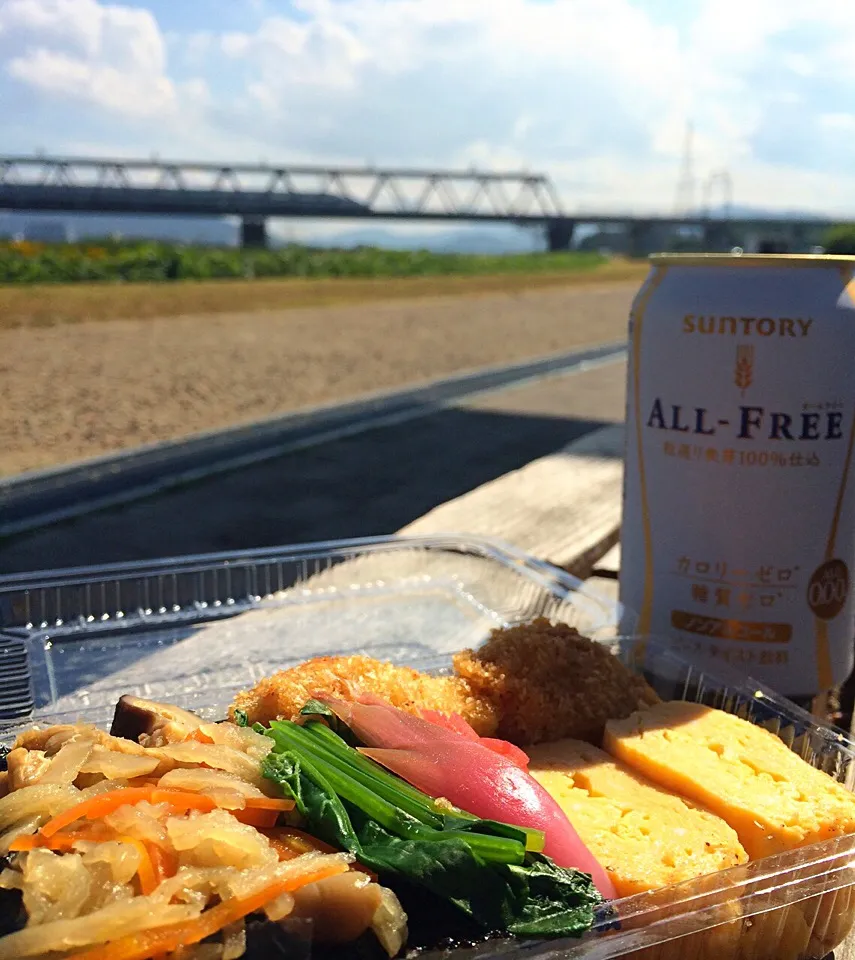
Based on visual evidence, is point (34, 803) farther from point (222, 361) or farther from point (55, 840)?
point (222, 361)

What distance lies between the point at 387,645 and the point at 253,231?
66.0 m

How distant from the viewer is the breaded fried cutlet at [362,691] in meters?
A: 1.87

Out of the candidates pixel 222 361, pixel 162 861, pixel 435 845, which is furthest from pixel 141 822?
pixel 222 361

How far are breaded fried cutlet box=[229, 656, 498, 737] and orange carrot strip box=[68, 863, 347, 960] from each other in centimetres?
57

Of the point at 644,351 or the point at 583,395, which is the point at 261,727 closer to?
the point at 644,351

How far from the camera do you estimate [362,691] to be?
6.30ft

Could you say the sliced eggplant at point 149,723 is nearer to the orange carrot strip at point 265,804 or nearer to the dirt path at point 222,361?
the orange carrot strip at point 265,804

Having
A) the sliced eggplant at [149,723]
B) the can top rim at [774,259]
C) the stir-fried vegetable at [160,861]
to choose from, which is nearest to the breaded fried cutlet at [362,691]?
the sliced eggplant at [149,723]

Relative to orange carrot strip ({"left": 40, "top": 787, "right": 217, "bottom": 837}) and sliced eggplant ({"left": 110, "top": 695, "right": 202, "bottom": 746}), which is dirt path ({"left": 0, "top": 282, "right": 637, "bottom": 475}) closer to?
sliced eggplant ({"left": 110, "top": 695, "right": 202, "bottom": 746})

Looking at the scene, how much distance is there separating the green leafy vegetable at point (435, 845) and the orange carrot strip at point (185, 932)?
0.20 metres

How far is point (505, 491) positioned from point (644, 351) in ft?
5.90

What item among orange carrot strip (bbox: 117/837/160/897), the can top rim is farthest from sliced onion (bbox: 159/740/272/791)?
the can top rim

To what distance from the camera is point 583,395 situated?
775cm

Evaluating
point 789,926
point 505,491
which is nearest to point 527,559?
point 505,491
